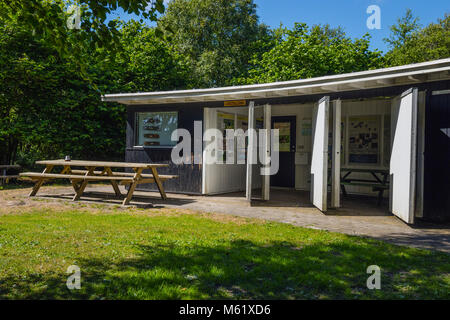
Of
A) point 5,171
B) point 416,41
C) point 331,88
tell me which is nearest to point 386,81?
point 331,88

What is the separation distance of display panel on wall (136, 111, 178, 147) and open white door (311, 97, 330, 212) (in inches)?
149

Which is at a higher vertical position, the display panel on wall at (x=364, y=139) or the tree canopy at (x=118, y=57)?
the tree canopy at (x=118, y=57)

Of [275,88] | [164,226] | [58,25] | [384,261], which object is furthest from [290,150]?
[58,25]

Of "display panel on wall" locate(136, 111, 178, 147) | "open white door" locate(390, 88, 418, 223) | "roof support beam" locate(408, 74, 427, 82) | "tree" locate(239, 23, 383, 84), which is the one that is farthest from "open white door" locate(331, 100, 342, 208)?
"tree" locate(239, 23, 383, 84)

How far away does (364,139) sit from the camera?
935 centimetres

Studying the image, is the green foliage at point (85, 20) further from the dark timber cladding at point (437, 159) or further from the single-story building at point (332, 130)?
the dark timber cladding at point (437, 159)

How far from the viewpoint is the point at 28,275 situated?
3.11 m

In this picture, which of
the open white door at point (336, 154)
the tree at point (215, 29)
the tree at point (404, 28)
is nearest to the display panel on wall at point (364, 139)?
the open white door at point (336, 154)

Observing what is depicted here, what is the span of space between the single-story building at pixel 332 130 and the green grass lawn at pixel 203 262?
2.27 meters

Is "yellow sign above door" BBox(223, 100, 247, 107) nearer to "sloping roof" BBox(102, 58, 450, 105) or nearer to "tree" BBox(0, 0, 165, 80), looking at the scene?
"sloping roof" BBox(102, 58, 450, 105)

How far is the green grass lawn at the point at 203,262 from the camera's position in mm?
2846

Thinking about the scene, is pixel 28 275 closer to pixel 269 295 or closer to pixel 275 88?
pixel 269 295
